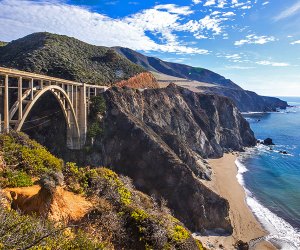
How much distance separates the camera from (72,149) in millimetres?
39656

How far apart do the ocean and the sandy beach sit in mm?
970

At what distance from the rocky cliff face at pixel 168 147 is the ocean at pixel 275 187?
524cm

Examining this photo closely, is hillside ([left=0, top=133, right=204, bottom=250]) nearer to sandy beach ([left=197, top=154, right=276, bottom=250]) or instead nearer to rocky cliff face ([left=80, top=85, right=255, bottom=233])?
sandy beach ([left=197, top=154, right=276, bottom=250])

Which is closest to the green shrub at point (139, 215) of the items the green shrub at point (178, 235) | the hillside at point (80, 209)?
the hillside at point (80, 209)

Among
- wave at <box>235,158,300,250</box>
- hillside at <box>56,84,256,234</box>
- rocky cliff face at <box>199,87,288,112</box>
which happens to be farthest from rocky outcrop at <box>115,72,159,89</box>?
rocky cliff face at <box>199,87,288,112</box>

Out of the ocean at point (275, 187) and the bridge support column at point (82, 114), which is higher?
the bridge support column at point (82, 114)

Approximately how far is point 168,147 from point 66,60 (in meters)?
26.1

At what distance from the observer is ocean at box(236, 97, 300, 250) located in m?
32.3

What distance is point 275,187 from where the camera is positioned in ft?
148

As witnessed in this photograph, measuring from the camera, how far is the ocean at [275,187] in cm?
3234

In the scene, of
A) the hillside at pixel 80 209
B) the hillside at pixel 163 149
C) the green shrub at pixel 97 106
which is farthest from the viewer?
the green shrub at pixel 97 106

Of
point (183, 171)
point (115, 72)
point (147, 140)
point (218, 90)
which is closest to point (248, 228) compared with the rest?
point (183, 171)

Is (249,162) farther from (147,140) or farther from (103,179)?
(103,179)

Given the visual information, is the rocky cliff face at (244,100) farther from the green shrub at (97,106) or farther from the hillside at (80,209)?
the hillside at (80,209)
